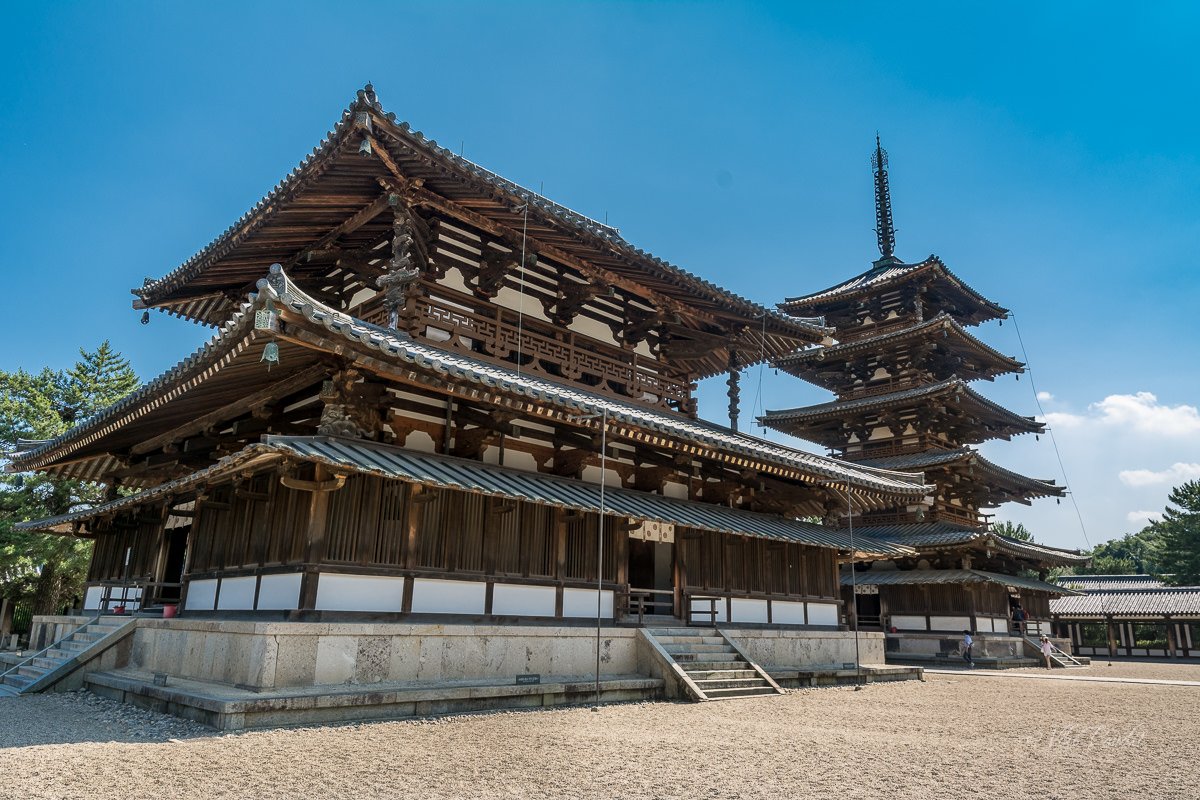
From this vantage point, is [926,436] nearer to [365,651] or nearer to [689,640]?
[689,640]

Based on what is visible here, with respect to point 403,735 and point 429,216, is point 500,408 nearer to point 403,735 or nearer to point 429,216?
point 429,216

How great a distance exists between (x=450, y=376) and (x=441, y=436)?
7.47ft

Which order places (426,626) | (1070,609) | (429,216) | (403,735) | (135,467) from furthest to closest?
(1070,609) < (135,467) < (429,216) < (426,626) < (403,735)

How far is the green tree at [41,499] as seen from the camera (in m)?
26.1

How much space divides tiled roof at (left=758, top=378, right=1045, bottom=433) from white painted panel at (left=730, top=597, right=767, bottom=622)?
1663 cm

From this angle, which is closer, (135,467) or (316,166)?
(316,166)

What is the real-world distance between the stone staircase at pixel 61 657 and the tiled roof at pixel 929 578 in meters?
21.9

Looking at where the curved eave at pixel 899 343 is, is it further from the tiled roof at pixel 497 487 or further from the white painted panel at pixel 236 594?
the white painted panel at pixel 236 594

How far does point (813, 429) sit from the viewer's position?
34.8m

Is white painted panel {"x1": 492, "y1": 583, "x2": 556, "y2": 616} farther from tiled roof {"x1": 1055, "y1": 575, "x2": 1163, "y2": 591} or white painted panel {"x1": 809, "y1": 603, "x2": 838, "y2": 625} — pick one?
tiled roof {"x1": 1055, "y1": 575, "x2": 1163, "y2": 591}

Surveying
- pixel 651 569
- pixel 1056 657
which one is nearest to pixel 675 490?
pixel 651 569

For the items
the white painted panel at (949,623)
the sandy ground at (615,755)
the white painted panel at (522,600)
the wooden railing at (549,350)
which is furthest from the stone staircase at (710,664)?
the white painted panel at (949,623)

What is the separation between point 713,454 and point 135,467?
1304cm

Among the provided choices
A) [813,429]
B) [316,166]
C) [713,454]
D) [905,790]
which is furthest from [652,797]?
[813,429]
